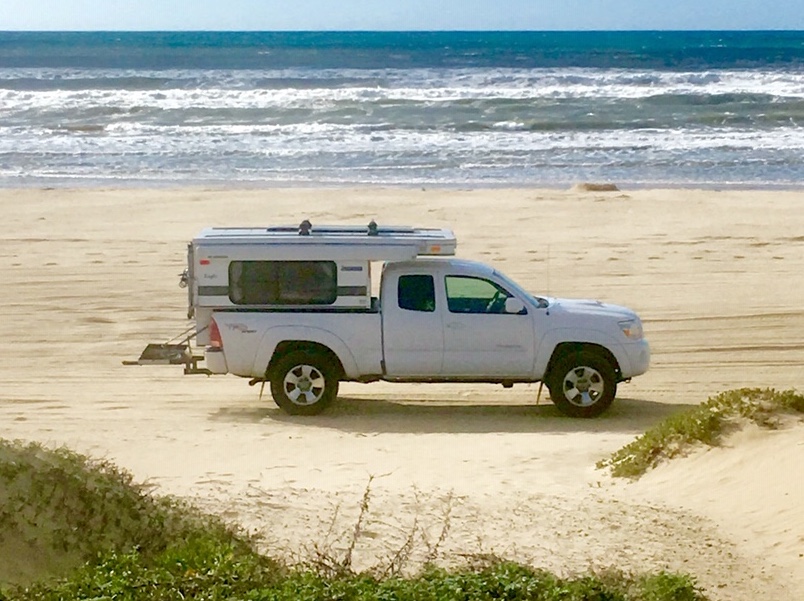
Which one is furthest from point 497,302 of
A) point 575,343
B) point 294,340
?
point 294,340

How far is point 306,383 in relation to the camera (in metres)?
12.9

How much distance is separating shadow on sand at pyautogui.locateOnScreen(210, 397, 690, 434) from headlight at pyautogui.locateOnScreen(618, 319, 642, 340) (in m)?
0.82

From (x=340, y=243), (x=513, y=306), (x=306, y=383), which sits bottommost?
(x=306, y=383)

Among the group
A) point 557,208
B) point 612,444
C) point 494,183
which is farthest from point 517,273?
point 494,183

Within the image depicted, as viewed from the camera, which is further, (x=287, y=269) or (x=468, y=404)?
(x=468, y=404)

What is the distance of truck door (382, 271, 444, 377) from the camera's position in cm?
1286

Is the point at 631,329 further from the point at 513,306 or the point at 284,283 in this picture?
the point at 284,283

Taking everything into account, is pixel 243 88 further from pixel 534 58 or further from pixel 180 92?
pixel 534 58

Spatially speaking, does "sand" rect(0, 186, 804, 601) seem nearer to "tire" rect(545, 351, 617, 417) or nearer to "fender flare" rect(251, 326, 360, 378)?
"tire" rect(545, 351, 617, 417)

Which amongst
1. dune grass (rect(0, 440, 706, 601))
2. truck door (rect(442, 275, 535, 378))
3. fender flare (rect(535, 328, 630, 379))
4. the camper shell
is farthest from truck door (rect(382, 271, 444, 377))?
dune grass (rect(0, 440, 706, 601))

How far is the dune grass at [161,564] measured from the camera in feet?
22.4

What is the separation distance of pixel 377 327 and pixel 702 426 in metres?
3.75

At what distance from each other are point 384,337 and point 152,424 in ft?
8.07

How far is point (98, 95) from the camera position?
175ft
